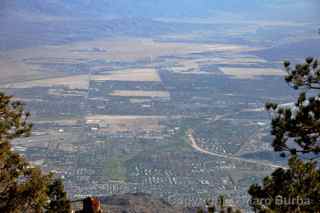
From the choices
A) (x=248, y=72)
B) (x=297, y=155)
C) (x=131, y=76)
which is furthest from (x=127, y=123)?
(x=297, y=155)

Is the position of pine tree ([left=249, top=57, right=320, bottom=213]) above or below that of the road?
above

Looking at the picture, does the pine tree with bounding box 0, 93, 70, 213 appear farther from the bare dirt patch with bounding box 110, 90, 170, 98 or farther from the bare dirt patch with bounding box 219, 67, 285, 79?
the bare dirt patch with bounding box 219, 67, 285, 79

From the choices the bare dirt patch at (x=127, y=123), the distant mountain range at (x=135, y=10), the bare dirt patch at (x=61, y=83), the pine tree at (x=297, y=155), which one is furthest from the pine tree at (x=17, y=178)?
the distant mountain range at (x=135, y=10)

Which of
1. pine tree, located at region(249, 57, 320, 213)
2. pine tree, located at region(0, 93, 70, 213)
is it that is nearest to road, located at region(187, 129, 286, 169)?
pine tree, located at region(0, 93, 70, 213)

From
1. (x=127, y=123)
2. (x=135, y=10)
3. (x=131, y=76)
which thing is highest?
(x=135, y=10)

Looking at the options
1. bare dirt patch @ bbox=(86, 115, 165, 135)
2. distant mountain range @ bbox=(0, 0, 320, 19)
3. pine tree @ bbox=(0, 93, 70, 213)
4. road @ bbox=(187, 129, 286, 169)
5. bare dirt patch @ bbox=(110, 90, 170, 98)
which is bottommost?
road @ bbox=(187, 129, 286, 169)

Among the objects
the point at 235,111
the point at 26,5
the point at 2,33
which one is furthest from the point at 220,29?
the point at 235,111

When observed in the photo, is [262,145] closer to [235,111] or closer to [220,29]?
[235,111]

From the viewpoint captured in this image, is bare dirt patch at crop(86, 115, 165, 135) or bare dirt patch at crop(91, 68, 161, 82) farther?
bare dirt patch at crop(91, 68, 161, 82)

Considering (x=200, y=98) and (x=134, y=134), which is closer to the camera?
(x=134, y=134)

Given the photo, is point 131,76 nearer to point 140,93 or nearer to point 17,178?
point 140,93

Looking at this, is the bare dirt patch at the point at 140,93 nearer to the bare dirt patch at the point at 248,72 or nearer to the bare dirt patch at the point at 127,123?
the bare dirt patch at the point at 127,123
